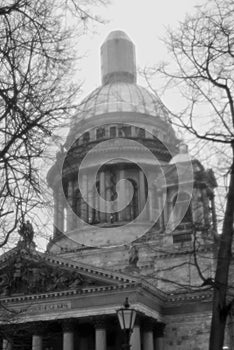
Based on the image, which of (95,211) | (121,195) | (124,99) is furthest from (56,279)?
(124,99)

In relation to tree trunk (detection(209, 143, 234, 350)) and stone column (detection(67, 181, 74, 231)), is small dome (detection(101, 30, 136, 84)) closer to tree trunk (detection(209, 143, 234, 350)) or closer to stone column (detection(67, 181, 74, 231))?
stone column (detection(67, 181, 74, 231))

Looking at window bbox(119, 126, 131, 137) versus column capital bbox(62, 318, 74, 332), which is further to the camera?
window bbox(119, 126, 131, 137)

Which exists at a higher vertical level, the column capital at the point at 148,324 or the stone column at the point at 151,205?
the stone column at the point at 151,205

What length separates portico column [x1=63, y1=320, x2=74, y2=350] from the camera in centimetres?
3775

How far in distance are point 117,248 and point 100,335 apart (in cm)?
1101

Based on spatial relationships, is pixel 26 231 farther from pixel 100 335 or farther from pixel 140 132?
pixel 140 132

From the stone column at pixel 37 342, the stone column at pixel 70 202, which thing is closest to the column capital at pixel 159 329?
the stone column at pixel 37 342

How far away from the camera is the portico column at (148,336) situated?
38.5 m

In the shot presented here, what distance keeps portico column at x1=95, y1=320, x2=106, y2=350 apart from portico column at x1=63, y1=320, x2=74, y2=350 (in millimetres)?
1622

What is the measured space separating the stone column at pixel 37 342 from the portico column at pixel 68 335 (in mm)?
1635

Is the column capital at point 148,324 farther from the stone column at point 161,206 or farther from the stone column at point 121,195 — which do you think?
the stone column at point 121,195

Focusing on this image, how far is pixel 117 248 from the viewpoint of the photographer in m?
47.4

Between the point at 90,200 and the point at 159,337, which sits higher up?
the point at 90,200

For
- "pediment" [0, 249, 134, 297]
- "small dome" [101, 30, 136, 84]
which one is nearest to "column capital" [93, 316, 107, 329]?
"pediment" [0, 249, 134, 297]
